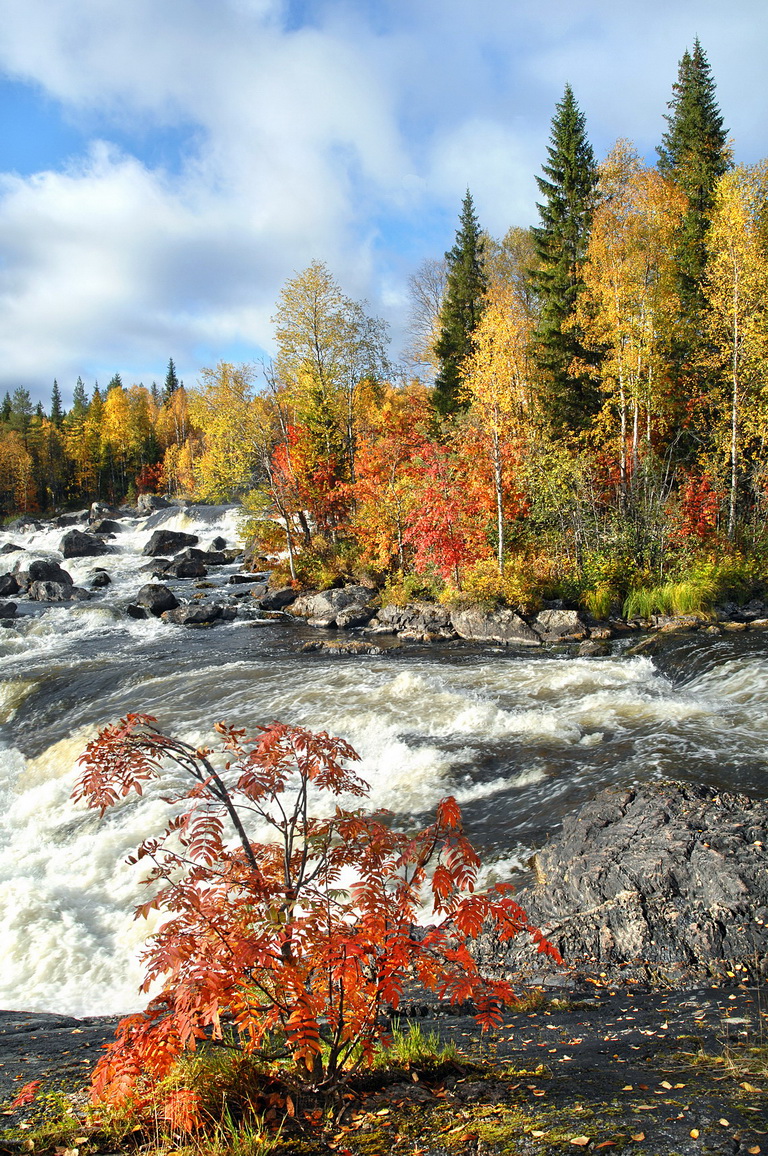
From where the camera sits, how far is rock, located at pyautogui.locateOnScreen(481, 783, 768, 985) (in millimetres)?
4691

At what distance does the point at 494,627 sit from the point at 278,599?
941 centimetres

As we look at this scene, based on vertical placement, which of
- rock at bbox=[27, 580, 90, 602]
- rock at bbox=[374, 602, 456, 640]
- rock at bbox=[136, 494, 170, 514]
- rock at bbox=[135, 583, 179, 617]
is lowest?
rock at bbox=[374, 602, 456, 640]

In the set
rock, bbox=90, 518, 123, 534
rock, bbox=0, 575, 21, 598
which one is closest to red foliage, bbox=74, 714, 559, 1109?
rock, bbox=0, 575, 21, 598

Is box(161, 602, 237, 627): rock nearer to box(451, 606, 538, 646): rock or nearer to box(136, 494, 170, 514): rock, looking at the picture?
box(451, 606, 538, 646): rock

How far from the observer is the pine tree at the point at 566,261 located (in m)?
25.1

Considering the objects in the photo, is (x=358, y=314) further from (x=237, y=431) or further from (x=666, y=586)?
(x=666, y=586)

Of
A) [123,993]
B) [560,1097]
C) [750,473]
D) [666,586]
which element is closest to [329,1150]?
[560,1097]

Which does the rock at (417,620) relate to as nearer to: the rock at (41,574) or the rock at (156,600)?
the rock at (156,600)

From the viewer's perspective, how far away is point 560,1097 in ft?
9.45

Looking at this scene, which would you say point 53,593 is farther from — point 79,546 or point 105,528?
point 105,528

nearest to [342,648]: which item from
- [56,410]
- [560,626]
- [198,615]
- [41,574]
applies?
[560,626]

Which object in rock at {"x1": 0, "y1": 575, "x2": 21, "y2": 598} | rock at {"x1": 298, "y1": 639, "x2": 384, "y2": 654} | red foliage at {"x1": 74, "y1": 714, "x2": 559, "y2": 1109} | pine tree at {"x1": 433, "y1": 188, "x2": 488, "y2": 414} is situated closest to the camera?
red foliage at {"x1": 74, "y1": 714, "x2": 559, "y2": 1109}

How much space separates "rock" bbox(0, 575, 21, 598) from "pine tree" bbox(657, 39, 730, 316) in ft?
98.8

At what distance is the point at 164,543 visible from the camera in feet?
120
